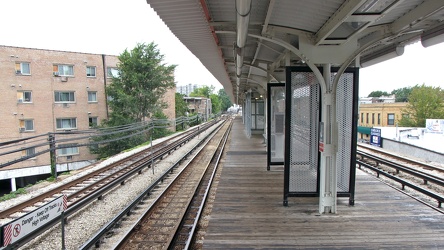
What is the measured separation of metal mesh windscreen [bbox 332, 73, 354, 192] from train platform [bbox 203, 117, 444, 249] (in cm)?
54

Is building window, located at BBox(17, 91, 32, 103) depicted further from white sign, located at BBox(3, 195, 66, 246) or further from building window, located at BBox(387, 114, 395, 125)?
building window, located at BBox(387, 114, 395, 125)

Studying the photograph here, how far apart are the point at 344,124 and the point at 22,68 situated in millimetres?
25501

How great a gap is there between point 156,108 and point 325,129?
84.0ft

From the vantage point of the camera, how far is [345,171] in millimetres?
5422

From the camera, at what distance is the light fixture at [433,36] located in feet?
14.6

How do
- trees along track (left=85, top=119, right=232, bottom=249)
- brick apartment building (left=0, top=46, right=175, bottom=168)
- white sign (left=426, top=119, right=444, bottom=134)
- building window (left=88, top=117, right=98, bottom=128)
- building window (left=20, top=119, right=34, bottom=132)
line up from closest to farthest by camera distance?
trees along track (left=85, top=119, right=232, bottom=249), brick apartment building (left=0, top=46, right=175, bottom=168), building window (left=20, top=119, right=34, bottom=132), white sign (left=426, top=119, right=444, bottom=134), building window (left=88, top=117, right=98, bottom=128)

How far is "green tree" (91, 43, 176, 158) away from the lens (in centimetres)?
2661

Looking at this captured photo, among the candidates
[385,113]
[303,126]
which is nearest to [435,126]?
[385,113]

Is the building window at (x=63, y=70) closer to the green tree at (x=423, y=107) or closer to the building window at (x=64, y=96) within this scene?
the building window at (x=64, y=96)

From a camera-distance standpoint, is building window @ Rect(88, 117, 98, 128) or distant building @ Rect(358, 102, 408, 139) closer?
building window @ Rect(88, 117, 98, 128)

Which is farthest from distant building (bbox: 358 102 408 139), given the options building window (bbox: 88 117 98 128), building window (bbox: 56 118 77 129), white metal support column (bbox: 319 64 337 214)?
white metal support column (bbox: 319 64 337 214)

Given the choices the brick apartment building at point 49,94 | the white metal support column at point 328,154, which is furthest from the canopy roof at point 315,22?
the brick apartment building at point 49,94

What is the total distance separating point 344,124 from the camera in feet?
17.7

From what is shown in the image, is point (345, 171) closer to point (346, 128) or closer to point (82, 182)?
point (346, 128)
